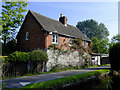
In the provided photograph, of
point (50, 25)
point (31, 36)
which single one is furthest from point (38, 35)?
point (50, 25)

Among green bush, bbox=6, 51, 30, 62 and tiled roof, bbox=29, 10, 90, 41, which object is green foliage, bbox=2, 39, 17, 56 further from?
green bush, bbox=6, 51, 30, 62

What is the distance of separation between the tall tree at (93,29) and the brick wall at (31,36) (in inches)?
2150

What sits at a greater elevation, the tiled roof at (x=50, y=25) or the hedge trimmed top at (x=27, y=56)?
the tiled roof at (x=50, y=25)

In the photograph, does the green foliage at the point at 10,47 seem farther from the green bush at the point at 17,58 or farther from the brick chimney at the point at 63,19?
the brick chimney at the point at 63,19

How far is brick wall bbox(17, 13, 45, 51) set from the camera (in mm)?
20688

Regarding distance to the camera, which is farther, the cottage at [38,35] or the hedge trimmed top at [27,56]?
the cottage at [38,35]

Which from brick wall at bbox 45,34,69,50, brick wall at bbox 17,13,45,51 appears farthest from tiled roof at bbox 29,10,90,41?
brick wall at bbox 45,34,69,50

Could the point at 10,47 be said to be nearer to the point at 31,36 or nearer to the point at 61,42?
the point at 31,36

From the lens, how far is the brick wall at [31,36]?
20688 mm

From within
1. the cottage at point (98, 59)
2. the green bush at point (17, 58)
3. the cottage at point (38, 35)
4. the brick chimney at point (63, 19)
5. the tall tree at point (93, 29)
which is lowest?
the cottage at point (98, 59)

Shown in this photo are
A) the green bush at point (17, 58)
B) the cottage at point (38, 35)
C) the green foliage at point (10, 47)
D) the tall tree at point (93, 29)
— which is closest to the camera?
the green bush at point (17, 58)

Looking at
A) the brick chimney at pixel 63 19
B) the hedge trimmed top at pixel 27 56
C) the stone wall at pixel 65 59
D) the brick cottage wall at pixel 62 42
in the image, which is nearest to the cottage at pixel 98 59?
the stone wall at pixel 65 59

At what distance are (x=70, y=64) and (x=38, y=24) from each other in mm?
9988

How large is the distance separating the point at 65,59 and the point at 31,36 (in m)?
7.64
